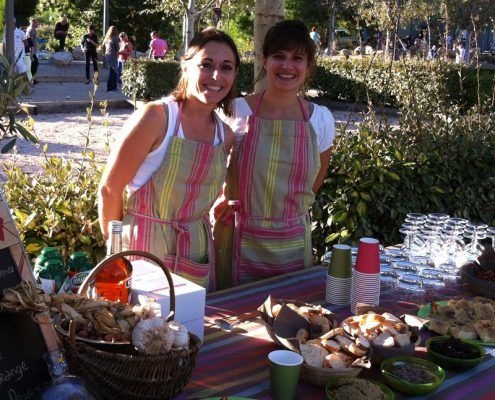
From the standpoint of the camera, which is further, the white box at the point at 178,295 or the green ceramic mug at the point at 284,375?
the white box at the point at 178,295

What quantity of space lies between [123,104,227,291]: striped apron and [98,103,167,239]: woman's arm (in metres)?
0.06

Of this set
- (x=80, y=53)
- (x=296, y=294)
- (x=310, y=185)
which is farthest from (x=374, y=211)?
(x=80, y=53)

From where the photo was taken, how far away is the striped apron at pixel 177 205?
2711mm

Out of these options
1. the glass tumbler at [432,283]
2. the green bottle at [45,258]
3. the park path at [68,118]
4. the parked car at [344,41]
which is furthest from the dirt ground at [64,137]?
the parked car at [344,41]

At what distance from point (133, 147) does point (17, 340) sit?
113 centimetres

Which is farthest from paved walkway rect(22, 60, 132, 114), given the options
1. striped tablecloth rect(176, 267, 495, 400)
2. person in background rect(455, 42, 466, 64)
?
striped tablecloth rect(176, 267, 495, 400)

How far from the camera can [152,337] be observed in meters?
1.67

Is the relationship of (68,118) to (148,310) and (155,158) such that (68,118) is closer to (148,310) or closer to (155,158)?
(155,158)

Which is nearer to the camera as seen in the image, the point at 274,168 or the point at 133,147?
the point at 133,147

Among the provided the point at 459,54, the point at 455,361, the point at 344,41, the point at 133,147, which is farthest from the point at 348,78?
the point at 344,41

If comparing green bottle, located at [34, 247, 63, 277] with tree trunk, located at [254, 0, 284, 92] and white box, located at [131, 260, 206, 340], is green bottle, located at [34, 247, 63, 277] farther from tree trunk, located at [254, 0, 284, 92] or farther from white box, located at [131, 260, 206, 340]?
tree trunk, located at [254, 0, 284, 92]

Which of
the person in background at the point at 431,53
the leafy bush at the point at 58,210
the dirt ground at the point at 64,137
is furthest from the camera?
the person in background at the point at 431,53

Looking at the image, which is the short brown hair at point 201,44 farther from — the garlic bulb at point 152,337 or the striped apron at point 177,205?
the garlic bulb at point 152,337

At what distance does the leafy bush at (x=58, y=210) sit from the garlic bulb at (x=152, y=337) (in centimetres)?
174
